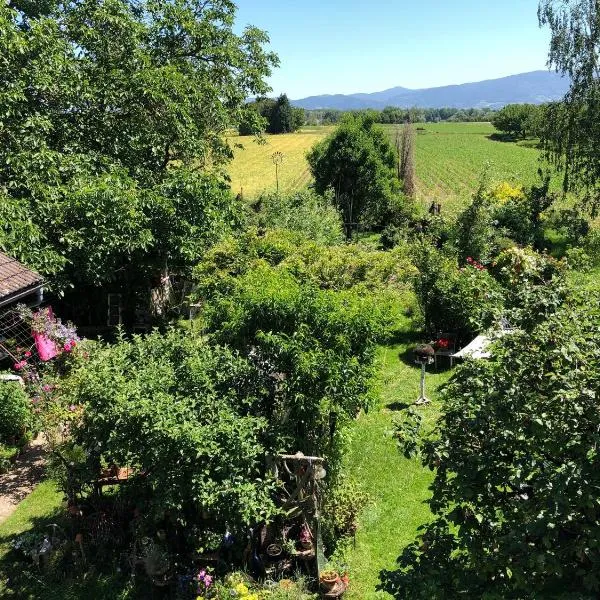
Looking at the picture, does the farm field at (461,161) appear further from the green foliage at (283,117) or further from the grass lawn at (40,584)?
the grass lawn at (40,584)

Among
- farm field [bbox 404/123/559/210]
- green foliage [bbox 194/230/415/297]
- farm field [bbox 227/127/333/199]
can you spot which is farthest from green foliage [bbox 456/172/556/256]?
farm field [bbox 227/127/333/199]

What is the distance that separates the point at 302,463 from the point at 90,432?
2.70 metres

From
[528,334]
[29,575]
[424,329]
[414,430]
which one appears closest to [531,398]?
[528,334]

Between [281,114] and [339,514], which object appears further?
[281,114]

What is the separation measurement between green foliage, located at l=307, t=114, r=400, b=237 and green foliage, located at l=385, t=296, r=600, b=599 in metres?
25.0

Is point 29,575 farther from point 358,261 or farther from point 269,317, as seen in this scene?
point 358,261

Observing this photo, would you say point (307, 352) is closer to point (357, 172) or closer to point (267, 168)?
point (357, 172)

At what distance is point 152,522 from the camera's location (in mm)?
7207

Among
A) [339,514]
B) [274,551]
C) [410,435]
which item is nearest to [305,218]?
[339,514]

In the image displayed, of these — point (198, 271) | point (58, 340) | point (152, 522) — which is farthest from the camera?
point (198, 271)

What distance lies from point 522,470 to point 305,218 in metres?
16.3

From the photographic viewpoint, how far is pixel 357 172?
29.3 metres

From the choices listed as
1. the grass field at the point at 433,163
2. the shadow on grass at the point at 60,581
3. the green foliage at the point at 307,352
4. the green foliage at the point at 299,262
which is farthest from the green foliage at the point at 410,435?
the grass field at the point at 433,163

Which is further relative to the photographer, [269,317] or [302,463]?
[269,317]
